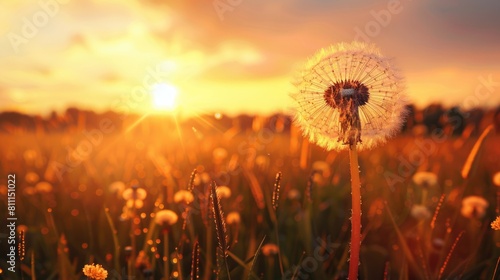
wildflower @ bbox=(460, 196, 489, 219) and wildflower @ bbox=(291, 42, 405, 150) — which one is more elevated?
wildflower @ bbox=(291, 42, 405, 150)

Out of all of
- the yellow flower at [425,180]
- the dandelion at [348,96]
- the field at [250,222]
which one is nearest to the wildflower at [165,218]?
the field at [250,222]

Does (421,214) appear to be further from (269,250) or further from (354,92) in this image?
(354,92)

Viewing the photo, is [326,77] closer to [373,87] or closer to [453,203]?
[373,87]

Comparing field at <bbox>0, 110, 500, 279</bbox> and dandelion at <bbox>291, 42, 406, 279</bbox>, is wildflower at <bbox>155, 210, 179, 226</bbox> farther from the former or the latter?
dandelion at <bbox>291, 42, 406, 279</bbox>

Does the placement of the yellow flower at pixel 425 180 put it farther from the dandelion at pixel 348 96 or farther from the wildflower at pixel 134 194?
the dandelion at pixel 348 96

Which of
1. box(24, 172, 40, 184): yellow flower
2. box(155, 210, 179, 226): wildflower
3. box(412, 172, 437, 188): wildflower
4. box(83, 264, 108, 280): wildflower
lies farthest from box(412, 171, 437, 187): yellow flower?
box(24, 172, 40, 184): yellow flower

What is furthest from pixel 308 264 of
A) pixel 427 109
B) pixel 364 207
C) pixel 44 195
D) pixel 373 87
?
pixel 427 109
